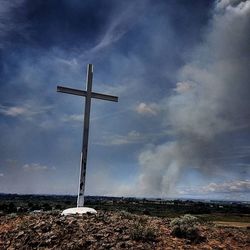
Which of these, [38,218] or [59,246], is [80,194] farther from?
[59,246]

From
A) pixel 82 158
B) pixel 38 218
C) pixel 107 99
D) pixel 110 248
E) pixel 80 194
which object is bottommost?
pixel 110 248

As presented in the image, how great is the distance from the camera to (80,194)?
22.1 m

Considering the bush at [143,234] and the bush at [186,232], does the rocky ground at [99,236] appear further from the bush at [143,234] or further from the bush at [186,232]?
the bush at [186,232]

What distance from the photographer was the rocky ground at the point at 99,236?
1563cm

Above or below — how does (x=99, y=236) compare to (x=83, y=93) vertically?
below

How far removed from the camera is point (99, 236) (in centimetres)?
1633

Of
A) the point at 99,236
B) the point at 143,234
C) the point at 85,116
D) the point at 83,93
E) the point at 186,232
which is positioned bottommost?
the point at 99,236

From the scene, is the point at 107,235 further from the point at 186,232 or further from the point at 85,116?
the point at 85,116

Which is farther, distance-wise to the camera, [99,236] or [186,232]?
[186,232]

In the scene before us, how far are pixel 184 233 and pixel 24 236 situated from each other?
6919mm

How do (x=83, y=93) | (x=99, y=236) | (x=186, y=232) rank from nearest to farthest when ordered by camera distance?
(x=99, y=236) → (x=186, y=232) → (x=83, y=93)

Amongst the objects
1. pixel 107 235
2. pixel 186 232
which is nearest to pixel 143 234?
pixel 107 235

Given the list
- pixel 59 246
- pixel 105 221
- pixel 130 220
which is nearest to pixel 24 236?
pixel 59 246

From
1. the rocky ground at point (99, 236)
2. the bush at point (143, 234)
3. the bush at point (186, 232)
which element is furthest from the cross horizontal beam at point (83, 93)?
the bush at point (186, 232)
